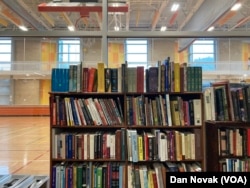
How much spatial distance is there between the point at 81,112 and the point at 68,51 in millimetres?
1911

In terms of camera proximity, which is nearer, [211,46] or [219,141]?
[219,141]

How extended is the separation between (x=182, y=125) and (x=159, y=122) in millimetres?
248

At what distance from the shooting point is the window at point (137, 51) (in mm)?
→ 3941

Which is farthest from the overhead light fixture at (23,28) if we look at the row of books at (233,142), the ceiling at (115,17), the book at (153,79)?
the row of books at (233,142)

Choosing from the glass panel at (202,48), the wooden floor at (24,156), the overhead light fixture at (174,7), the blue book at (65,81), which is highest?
the overhead light fixture at (174,7)

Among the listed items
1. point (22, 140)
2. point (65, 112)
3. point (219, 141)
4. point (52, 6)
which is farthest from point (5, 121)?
point (219, 141)

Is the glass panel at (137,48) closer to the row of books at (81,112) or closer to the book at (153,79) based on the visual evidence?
the book at (153,79)

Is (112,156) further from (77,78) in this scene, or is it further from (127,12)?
(127,12)

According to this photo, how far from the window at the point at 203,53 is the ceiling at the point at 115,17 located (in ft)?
0.89

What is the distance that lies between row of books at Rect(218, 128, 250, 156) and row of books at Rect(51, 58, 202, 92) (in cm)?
53

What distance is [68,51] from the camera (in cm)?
464

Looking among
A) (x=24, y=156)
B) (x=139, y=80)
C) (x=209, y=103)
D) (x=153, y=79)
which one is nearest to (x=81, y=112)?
(x=139, y=80)

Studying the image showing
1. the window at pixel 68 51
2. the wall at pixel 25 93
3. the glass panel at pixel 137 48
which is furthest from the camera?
the wall at pixel 25 93

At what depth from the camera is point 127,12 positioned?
14.1 ft
